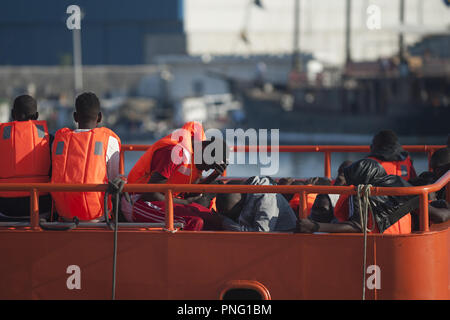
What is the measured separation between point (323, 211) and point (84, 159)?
81.3 inches

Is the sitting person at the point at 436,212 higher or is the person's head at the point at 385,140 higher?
the person's head at the point at 385,140

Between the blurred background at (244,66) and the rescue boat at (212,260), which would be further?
the blurred background at (244,66)

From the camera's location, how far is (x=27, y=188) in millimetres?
5797

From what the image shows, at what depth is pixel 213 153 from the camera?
6039 millimetres

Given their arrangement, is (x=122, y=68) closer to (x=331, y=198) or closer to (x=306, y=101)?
(x=306, y=101)

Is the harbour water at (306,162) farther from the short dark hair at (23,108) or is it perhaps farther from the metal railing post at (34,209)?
the metal railing post at (34,209)

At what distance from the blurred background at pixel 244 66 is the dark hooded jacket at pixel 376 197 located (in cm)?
2517

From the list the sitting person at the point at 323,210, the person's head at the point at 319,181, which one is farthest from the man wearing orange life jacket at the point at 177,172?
the person's head at the point at 319,181

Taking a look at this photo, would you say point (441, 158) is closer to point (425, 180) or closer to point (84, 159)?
point (425, 180)

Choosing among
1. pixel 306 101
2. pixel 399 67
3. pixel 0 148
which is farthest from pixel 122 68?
pixel 0 148

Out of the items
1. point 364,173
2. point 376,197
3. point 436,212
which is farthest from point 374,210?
point 436,212

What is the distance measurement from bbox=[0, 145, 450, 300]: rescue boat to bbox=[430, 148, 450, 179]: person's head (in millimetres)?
877

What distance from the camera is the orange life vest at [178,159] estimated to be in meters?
5.98
